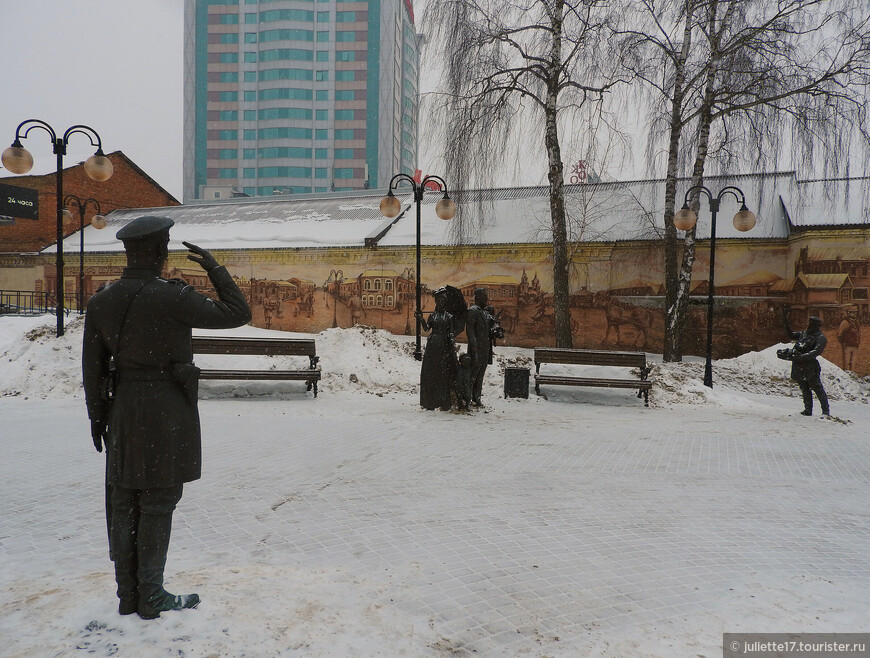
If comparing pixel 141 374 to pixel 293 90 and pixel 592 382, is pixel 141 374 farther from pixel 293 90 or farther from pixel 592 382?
pixel 293 90

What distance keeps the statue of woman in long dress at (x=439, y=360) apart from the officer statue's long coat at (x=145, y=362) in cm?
663

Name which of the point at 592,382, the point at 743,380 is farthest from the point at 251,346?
the point at 743,380

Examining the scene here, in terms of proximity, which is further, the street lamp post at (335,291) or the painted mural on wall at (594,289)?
the street lamp post at (335,291)

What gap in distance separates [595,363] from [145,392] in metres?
10.1

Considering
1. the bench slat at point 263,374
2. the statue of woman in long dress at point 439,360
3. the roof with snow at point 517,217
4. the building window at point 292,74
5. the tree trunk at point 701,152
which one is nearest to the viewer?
the statue of woman in long dress at point 439,360

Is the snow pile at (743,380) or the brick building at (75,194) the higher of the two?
the brick building at (75,194)

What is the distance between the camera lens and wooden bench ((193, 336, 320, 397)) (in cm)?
1059

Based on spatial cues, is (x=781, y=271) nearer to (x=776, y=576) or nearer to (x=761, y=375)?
(x=761, y=375)

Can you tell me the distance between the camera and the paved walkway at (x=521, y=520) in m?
3.10

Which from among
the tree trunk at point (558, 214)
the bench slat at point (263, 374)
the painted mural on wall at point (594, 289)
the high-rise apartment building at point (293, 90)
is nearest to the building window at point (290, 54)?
the high-rise apartment building at point (293, 90)

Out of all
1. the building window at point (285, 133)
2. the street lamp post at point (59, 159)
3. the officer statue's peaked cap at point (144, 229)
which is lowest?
the officer statue's peaked cap at point (144, 229)

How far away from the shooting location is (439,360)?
9.50 meters

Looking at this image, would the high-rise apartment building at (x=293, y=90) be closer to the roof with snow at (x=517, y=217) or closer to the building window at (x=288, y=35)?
the building window at (x=288, y=35)

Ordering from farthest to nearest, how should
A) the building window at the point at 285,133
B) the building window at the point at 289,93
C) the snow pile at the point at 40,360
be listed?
the building window at the point at 285,133, the building window at the point at 289,93, the snow pile at the point at 40,360
